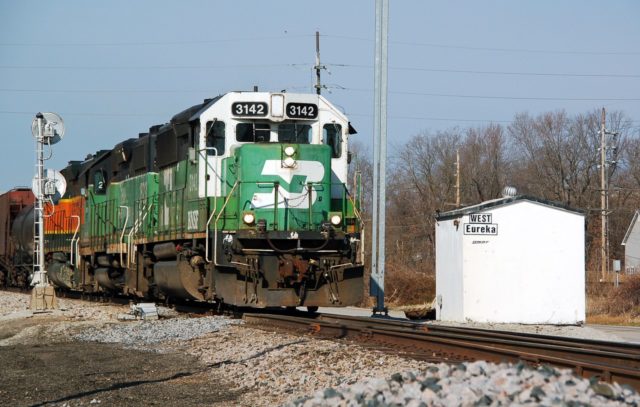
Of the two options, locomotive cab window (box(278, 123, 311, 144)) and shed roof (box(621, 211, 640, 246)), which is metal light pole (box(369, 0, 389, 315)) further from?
shed roof (box(621, 211, 640, 246))

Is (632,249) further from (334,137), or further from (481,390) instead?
(481,390)

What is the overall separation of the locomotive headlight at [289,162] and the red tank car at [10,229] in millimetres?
20432

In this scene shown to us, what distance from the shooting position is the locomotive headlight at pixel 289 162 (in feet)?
47.0

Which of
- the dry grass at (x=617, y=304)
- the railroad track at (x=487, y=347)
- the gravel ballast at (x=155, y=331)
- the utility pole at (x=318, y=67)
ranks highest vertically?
the utility pole at (x=318, y=67)

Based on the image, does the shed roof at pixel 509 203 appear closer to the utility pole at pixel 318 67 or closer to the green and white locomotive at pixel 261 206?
the green and white locomotive at pixel 261 206

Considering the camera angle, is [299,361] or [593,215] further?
[593,215]

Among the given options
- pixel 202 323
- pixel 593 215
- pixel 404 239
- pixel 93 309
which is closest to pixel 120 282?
pixel 93 309

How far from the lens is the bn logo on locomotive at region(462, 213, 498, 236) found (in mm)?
18172

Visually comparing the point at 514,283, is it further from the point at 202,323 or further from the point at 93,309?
the point at 93,309

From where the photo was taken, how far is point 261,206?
14.4 m

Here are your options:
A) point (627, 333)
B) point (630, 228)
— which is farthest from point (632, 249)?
point (627, 333)

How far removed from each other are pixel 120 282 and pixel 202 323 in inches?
313

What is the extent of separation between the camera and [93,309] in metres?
18.8

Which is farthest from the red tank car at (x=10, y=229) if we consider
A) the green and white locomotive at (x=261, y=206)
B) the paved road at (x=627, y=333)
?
the paved road at (x=627, y=333)
